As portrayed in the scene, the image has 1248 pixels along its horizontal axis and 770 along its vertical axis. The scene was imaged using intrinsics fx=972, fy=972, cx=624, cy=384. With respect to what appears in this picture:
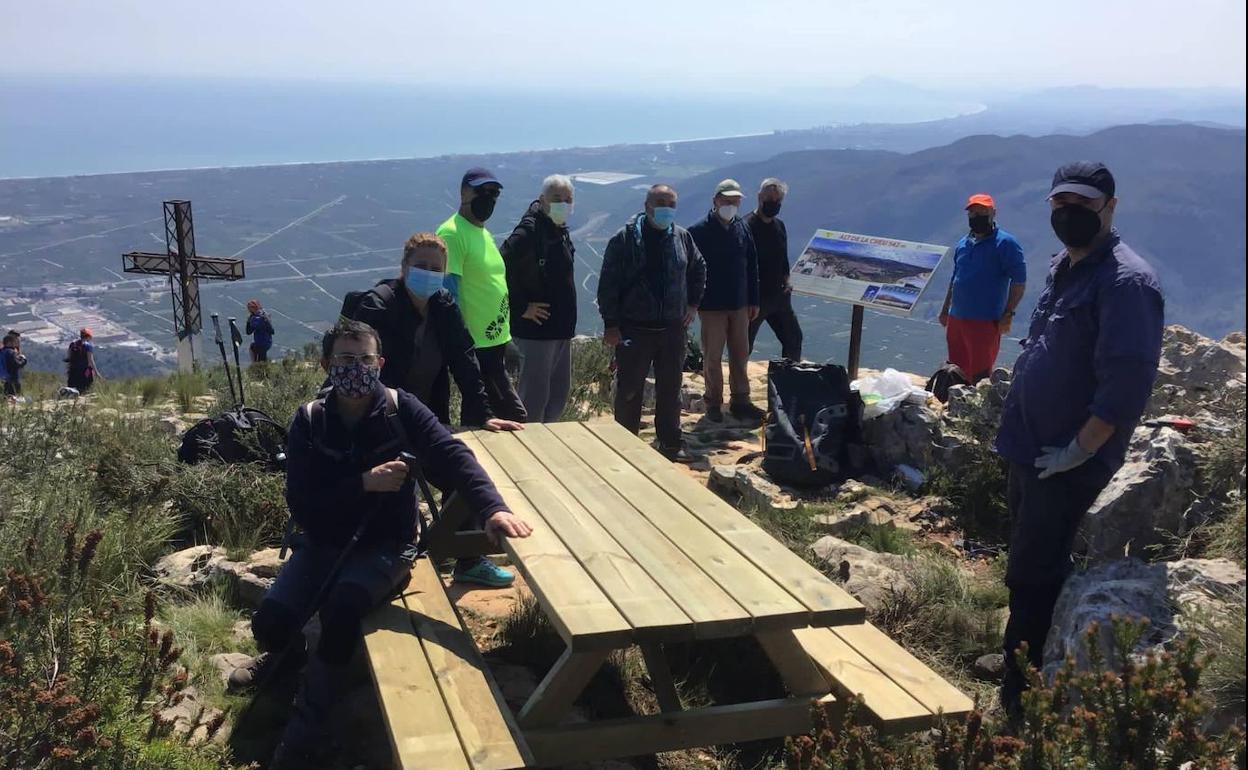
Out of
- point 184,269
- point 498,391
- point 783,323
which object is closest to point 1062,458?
point 498,391

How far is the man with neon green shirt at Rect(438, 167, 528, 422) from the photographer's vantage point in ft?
17.2

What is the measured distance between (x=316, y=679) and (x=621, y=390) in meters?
4.19

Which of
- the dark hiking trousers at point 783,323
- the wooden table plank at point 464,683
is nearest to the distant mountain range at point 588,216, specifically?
the dark hiking trousers at point 783,323

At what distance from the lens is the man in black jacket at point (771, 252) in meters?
8.40

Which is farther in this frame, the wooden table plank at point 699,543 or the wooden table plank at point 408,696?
the wooden table plank at point 699,543

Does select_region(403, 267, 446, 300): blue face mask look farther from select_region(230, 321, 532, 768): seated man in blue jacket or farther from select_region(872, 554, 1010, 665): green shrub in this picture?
select_region(872, 554, 1010, 665): green shrub

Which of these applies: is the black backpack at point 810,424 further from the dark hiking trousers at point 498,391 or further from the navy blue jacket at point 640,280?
the dark hiking trousers at point 498,391

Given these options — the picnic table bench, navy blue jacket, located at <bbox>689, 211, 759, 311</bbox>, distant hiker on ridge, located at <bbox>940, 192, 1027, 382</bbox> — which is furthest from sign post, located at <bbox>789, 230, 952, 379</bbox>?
the picnic table bench

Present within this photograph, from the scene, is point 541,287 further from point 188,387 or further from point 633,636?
point 188,387

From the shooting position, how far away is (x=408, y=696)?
9.09 ft

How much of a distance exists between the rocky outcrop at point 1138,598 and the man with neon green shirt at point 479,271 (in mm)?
2773

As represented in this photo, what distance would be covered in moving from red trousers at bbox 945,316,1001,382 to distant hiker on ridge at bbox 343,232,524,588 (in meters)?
4.61

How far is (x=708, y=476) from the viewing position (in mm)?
6773

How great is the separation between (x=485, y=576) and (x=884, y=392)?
3.89 meters
